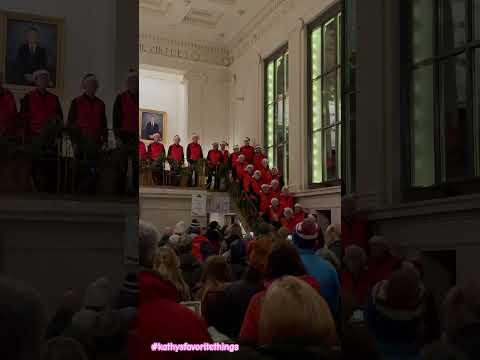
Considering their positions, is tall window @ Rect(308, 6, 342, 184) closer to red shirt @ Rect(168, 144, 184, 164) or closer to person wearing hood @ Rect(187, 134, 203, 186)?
red shirt @ Rect(168, 144, 184, 164)

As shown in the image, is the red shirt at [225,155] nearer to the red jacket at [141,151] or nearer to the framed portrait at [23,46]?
the red jacket at [141,151]

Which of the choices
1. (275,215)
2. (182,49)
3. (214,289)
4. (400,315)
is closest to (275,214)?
(275,215)

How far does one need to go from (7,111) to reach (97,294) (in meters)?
0.25

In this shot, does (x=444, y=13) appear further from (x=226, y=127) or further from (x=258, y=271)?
(x=226, y=127)

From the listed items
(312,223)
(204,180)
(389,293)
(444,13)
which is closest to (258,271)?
(312,223)

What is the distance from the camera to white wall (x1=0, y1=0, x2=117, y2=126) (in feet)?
2.08

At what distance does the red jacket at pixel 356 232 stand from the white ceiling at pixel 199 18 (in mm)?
450

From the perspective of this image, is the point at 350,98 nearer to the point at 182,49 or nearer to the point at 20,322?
the point at 182,49

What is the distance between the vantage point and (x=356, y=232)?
2.83 feet

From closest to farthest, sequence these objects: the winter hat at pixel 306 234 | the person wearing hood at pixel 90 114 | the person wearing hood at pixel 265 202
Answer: the person wearing hood at pixel 90 114
the winter hat at pixel 306 234
the person wearing hood at pixel 265 202

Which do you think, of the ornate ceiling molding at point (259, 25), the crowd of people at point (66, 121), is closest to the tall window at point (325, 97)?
the ornate ceiling molding at point (259, 25)

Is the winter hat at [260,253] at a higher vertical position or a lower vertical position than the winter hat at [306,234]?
lower

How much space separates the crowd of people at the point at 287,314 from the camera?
24.8 inches

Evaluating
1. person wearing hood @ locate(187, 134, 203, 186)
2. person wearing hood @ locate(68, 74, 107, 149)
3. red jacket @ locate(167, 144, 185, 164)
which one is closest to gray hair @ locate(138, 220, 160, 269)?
person wearing hood @ locate(68, 74, 107, 149)
